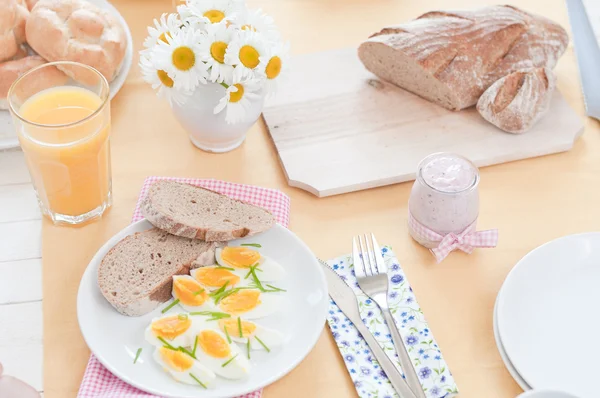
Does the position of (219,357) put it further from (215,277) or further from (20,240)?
(20,240)

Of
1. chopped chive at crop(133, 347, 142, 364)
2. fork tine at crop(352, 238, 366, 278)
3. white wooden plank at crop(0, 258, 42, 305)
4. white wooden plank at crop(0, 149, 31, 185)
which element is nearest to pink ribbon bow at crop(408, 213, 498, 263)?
fork tine at crop(352, 238, 366, 278)

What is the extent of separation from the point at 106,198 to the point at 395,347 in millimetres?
673

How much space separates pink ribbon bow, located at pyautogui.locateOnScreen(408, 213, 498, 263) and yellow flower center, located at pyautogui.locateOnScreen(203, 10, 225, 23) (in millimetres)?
560

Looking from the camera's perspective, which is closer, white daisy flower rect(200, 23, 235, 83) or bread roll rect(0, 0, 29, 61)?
white daisy flower rect(200, 23, 235, 83)

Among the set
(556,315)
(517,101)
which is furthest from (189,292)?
(517,101)

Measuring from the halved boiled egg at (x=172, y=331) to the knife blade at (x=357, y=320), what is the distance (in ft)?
0.95

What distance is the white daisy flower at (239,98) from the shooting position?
55.9 inches

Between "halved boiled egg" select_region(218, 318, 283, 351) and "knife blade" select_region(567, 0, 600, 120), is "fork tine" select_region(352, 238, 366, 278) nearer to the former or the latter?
"halved boiled egg" select_region(218, 318, 283, 351)

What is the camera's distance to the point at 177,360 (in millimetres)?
1142

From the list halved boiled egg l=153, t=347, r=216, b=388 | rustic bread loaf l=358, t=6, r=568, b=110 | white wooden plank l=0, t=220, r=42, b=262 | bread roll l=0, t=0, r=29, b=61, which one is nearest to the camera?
halved boiled egg l=153, t=347, r=216, b=388

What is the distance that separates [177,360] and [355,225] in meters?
0.51

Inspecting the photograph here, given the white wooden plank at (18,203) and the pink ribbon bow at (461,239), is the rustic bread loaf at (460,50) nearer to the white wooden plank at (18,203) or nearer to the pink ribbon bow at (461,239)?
the pink ribbon bow at (461,239)

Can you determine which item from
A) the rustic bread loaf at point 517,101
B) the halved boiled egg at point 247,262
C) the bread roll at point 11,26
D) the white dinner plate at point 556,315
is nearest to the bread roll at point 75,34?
the bread roll at point 11,26

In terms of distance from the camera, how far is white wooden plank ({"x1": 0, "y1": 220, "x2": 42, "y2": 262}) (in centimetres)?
145
